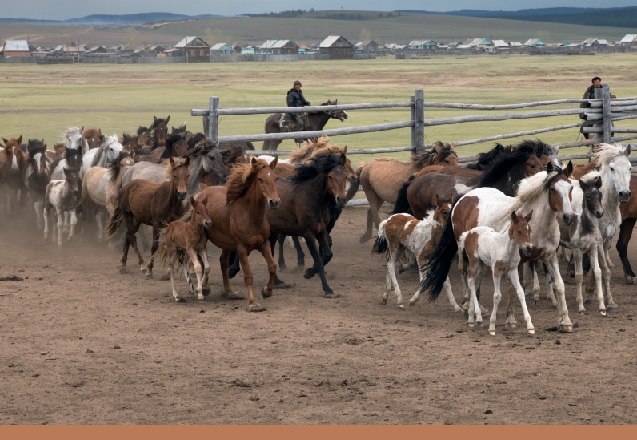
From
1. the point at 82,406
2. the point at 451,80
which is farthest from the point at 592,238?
the point at 451,80

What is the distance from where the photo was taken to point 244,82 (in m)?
73.1

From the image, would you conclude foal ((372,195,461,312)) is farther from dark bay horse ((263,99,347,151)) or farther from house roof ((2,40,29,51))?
house roof ((2,40,29,51))

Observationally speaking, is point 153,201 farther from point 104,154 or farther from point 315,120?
point 315,120

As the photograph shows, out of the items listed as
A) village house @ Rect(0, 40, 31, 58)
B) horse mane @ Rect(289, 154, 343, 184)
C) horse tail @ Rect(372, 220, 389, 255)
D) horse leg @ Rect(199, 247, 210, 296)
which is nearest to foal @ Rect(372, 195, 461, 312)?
horse tail @ Rect(372, 220, 389, 255)

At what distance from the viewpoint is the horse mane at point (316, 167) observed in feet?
41.8

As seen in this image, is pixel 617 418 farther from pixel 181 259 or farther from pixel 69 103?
pixel 69 103

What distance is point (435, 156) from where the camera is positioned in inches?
599

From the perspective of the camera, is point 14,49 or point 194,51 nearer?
point 194,51

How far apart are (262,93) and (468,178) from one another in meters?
46.5

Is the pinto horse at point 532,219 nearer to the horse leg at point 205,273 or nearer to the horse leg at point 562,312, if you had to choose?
the horse leg at point 562,312

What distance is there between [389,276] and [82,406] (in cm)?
499

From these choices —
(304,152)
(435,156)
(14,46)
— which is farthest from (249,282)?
(14,46)

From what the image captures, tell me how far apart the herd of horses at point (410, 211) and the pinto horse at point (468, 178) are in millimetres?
17

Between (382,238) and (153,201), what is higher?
(153,201)
